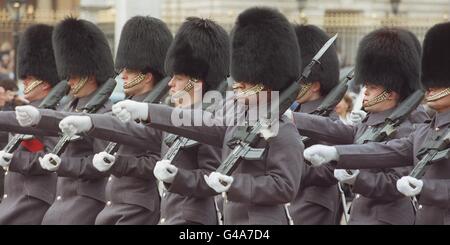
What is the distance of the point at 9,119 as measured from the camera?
755 centimetres

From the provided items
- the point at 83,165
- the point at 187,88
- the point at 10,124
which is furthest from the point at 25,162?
the point at 187,88

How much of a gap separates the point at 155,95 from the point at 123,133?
54 centimetres

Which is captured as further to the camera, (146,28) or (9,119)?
(146,28)

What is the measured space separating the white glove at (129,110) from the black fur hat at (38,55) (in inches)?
109

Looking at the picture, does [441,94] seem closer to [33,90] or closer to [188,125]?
[188,125]

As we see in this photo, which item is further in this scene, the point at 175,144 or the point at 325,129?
the point at 325,129

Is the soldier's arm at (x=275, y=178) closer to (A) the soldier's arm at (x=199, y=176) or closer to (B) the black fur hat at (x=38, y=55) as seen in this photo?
(A) the soldier's arm at (x=199, y=176)

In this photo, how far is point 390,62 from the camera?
7.27 metres

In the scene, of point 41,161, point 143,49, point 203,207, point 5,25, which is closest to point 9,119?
point 41,161

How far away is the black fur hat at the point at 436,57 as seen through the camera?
6602mm
